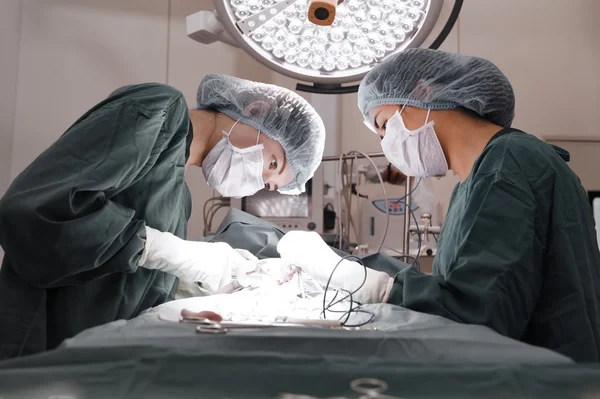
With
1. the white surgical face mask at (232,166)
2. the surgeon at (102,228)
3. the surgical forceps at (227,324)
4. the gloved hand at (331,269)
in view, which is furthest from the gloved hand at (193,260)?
the surgical forceps at (227,324)

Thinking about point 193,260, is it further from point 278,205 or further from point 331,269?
point 278,205

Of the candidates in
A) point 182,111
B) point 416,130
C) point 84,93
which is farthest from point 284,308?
point 84,93

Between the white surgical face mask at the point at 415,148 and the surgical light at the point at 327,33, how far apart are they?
283 millimetres

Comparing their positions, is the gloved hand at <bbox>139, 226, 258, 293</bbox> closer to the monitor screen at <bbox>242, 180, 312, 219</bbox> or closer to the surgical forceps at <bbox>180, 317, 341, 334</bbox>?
the surgical forceps at <bbox>180, 317, 341, 334</bbox>

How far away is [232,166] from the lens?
1.56 metres

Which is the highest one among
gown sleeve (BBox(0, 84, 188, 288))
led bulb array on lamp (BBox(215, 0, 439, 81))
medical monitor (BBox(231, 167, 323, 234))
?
led bulb array on lamp (BBox(215, 0, 439, 81))

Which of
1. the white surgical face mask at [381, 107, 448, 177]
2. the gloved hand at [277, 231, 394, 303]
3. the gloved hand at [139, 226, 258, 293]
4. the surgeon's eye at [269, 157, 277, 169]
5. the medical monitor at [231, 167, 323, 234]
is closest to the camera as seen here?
the gloved hand at [139, 226, 258, 293]

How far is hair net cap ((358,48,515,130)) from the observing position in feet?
4.54

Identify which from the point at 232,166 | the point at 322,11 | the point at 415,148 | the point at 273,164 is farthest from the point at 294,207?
the point at 322,11

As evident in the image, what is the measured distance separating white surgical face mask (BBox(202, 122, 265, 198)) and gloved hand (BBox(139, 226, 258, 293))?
0.25 metres

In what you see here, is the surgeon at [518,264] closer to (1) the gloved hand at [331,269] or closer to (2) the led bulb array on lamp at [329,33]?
(1) the gloved hand at [331,269]

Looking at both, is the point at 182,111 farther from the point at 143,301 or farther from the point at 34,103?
the point at 34,103

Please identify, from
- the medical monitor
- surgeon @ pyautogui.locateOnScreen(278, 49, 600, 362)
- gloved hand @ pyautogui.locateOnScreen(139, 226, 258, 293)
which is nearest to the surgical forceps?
surgeon @ pyautogui.locateOnScreen(278, 49, 600, 362)

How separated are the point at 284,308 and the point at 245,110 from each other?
637 mm
